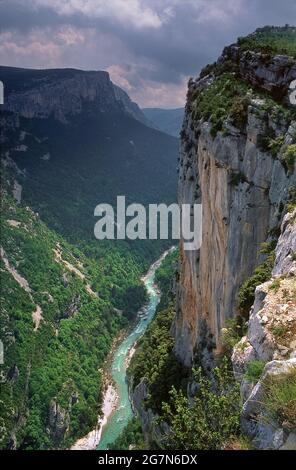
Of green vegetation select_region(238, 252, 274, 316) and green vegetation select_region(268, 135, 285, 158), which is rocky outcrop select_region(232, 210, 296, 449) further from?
green vegetation select_region(268, 135, 285, 158)

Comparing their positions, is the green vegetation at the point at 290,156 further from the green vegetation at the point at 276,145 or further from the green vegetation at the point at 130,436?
the green vegetation at the point at 130,436

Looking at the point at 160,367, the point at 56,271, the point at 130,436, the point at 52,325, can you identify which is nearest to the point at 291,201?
the point at 160,367

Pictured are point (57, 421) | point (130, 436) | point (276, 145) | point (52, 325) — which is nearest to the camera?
point (276, 145)

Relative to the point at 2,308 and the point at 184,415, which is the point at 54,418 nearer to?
the point at 2,308

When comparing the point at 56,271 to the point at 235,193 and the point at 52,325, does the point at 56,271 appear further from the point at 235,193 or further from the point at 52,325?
the point at 235,193

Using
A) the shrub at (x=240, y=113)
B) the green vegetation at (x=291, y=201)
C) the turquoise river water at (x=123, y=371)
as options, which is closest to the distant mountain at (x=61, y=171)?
the turquoise river water at (x=123, y=371)

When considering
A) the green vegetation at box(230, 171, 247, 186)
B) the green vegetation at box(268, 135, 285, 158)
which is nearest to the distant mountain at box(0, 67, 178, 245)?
the green vegetation at box(230, 171, 247, 186)
